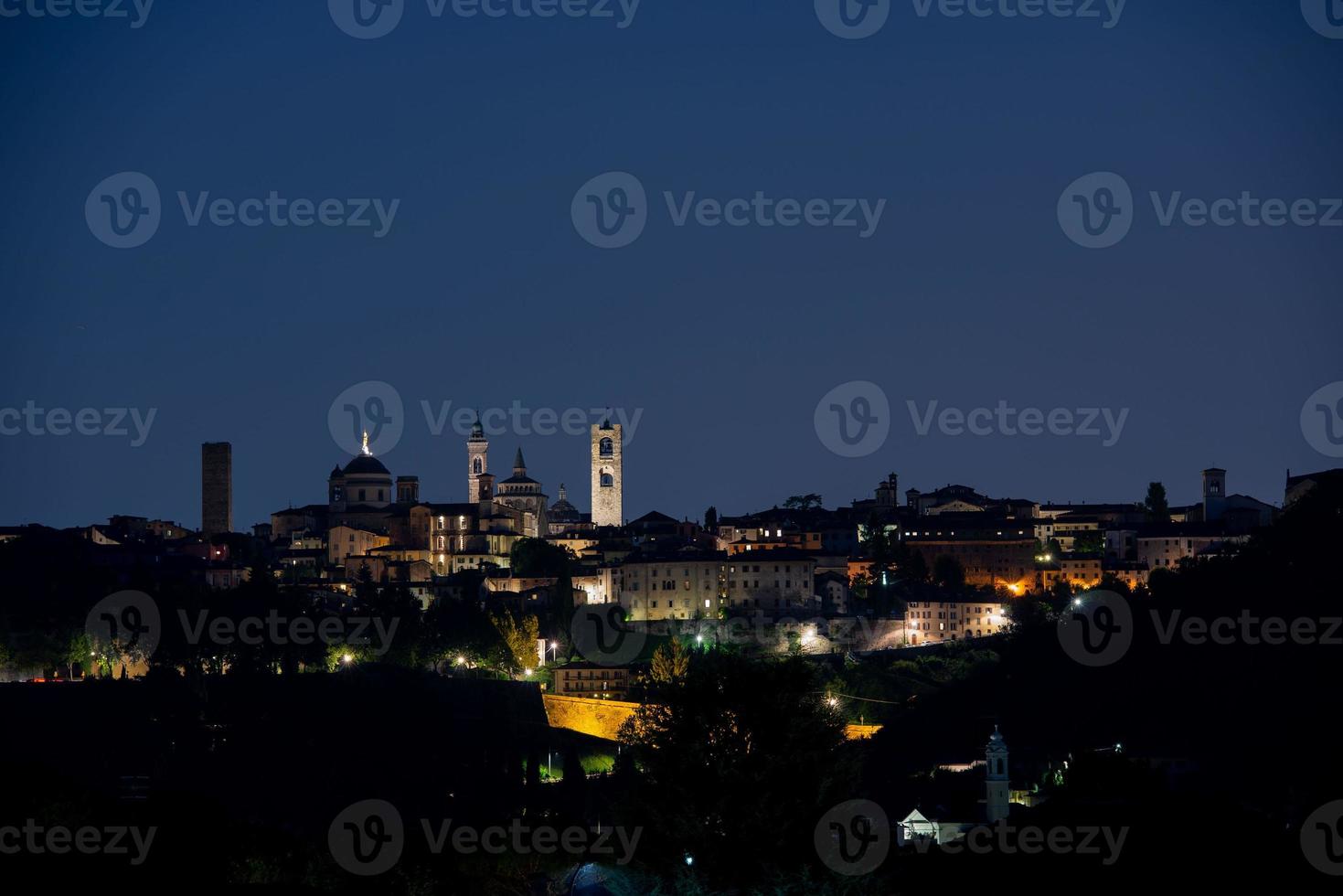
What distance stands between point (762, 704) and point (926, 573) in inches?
2400

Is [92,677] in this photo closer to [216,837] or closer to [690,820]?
[216,837]

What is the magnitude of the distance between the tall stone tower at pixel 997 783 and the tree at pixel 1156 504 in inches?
2602

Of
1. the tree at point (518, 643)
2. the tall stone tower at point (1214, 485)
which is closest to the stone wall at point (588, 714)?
the tree at point (518, 643)

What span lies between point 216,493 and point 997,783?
88.5m

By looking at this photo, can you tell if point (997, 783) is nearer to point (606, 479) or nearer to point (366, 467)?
point (366, 467)

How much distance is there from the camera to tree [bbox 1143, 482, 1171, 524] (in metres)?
112

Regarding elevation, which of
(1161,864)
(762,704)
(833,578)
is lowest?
(1161,864)

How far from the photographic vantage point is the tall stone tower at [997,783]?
45.6 m

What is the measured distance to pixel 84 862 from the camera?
129 ft

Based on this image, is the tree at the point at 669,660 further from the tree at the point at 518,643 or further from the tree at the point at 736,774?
the tree at the point at 736,774

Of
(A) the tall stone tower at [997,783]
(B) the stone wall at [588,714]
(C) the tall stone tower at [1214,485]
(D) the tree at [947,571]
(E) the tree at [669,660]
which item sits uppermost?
(C) the tall stone tower at [1214,485]

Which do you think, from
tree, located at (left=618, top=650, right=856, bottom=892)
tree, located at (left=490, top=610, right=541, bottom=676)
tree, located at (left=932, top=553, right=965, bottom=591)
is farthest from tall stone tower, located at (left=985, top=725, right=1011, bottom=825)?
tree, located at (left=932, top=553, right=965, bottom=591)

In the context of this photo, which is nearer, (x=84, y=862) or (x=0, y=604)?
(x=84, y=862)

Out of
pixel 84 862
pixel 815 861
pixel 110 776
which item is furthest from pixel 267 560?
pixel 815 861
